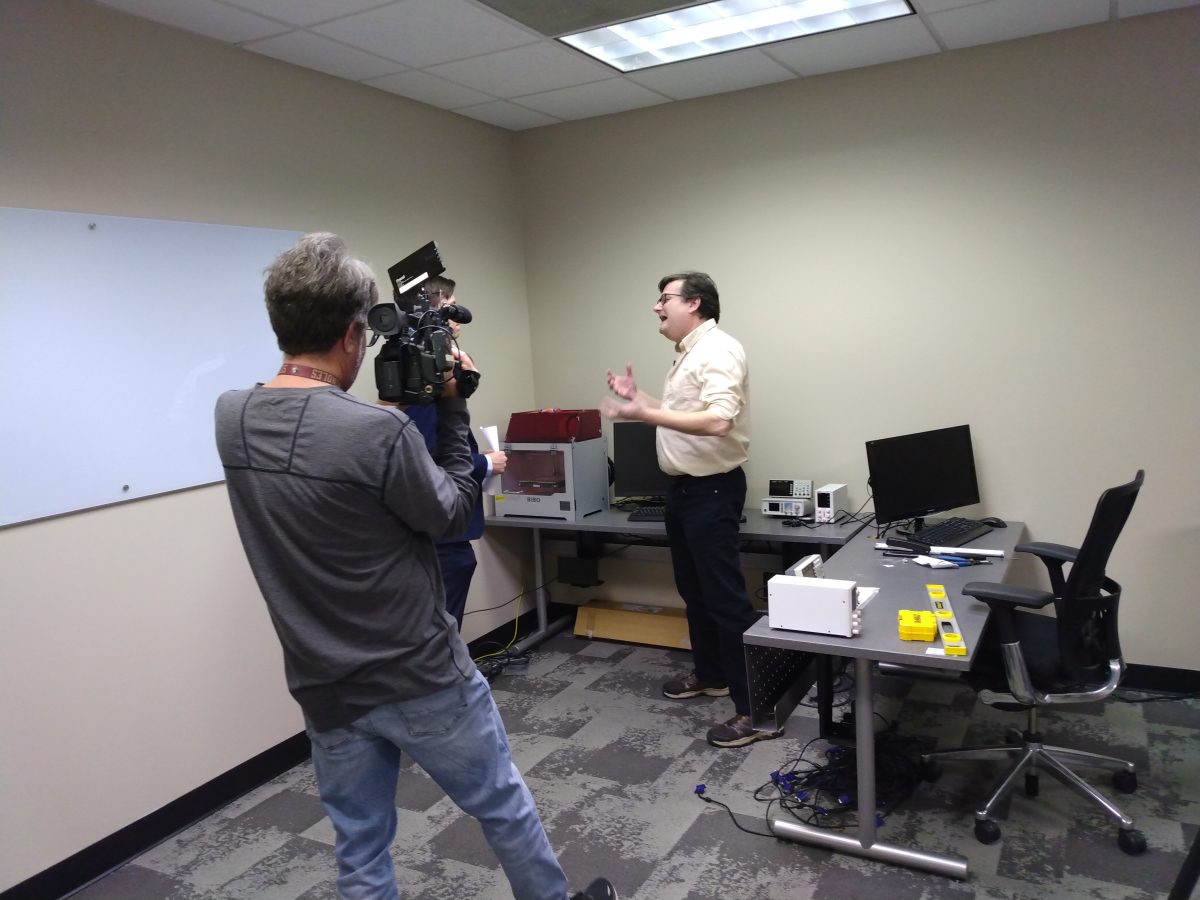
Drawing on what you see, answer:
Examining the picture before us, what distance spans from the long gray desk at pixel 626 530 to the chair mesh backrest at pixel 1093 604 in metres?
1.09

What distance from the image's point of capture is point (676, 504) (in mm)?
3248

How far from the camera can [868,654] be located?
214 centimetres

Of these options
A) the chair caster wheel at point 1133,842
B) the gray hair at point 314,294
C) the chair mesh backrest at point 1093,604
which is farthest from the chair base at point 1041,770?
the gray hair at point 314,294

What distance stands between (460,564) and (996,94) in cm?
280

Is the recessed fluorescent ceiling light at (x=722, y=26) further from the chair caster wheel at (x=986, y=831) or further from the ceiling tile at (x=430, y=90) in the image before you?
the chair caster wheel at (x=986, y=831)

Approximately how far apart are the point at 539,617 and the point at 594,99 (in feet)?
8.52

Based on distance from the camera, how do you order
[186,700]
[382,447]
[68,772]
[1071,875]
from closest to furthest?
[382,447]
[1071,875]
[68,772]
[186,700]

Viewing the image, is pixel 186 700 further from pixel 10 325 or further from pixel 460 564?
pixel 10 325

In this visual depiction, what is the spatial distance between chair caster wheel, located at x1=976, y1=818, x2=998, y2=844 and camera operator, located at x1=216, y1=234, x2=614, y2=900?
1.48 meters

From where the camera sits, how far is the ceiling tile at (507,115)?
155 inches

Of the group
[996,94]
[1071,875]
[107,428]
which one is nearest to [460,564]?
[107,428]

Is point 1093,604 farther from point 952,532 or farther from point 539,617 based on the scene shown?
point 539,617

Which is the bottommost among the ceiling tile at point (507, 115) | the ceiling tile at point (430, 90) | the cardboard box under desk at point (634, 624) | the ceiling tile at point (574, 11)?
the cardboard box under desk at point (634, 624)

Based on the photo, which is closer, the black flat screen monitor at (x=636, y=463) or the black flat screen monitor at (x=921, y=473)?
the black flat screen monitor at (x=921, y=473)
